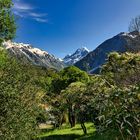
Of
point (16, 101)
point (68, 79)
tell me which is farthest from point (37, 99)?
point (68, 79)

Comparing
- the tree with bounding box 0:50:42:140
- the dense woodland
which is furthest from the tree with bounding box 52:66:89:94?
the tree with bounding box 0:50:42:140

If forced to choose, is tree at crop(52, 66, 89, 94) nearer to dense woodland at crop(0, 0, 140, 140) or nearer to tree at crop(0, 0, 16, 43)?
dense woodland at crop(0, 0, 140, 140)

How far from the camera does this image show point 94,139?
42625 mm

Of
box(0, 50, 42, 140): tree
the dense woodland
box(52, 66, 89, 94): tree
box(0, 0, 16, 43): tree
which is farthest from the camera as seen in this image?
box(52, 66, 89, 94): tree

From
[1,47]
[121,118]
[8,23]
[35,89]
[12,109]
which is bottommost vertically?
[121,118]

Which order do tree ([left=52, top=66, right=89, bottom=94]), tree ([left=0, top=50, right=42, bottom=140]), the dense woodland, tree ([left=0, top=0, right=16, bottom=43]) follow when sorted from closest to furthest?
1. the dense woodland
2. tree ([left=0, top=50, right=42, bottom=140])
3. tree ([left=0, top=0, right=16, bottom=43])
4. tree ([left=52, top=66, right=89, bottom=94])

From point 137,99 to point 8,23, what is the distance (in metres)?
24.1

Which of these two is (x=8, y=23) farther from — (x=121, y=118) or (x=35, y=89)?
(x=121, y=118)

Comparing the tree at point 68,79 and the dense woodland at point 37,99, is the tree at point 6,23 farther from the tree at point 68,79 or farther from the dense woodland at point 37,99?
the tree at point 68,79

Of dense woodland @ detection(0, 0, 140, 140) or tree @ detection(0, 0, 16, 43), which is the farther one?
tree @ detection(0, 0, 16, 43)

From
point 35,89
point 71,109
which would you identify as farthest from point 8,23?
point 71,109

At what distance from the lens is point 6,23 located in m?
35.3

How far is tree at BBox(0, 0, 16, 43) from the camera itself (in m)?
35.1

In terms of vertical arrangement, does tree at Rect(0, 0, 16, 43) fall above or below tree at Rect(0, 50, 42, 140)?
above
